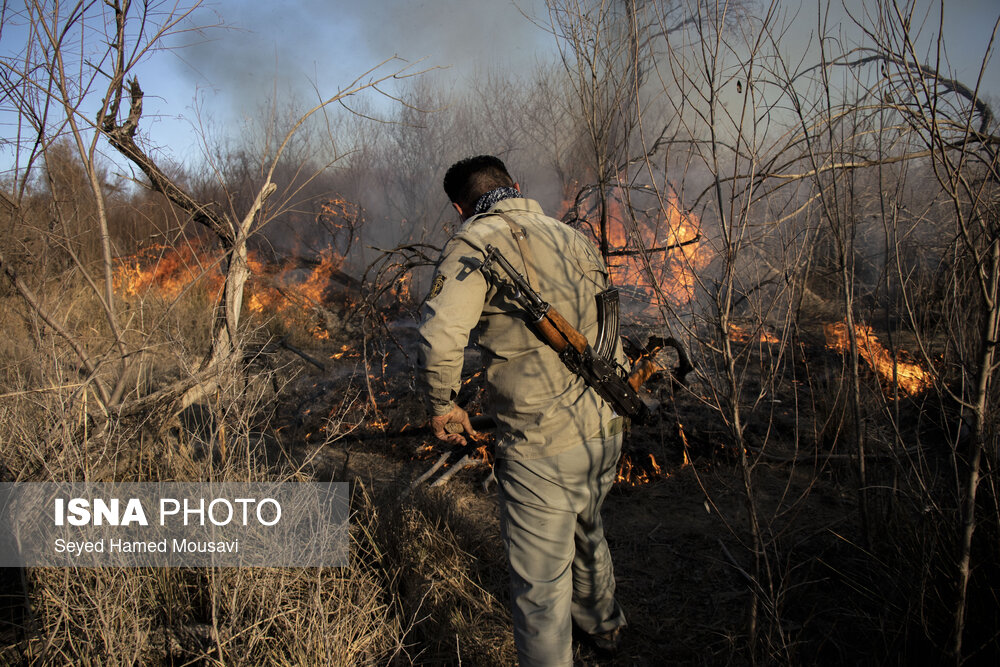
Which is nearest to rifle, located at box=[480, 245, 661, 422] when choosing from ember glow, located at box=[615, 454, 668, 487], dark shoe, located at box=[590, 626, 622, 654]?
dark shoe, located at box=[590, 626, 622, 654]

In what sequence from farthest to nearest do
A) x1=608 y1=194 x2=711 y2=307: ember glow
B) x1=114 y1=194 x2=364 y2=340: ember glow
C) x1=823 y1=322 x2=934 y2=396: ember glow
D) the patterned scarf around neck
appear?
x1=114 y1=194 x2=364 y2=340: ember glow, x1=823 y1=322 x2=934 y2=396: ember glow, the patterned scarf around neck, x1=608 y1=194 x2=711 y2=307: ember glow

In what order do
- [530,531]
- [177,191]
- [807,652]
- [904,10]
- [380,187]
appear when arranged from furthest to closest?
[380,187], [177,191], [807,652], [530,531], [904,10]

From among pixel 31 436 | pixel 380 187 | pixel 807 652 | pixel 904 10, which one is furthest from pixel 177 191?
pixel 380 187

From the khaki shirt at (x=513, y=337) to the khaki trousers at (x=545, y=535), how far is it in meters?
0.07

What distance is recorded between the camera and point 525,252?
6.40 feet

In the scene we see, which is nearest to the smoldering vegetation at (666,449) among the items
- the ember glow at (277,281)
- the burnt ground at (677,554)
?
the burnt ground at (677,554)

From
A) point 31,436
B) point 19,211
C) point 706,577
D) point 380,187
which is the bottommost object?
point 706,577

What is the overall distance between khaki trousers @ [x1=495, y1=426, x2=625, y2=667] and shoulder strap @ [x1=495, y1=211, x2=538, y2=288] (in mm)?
629

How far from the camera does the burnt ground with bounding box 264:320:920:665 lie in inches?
84.9

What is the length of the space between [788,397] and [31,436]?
5440 mm

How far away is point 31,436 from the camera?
2.46 metres

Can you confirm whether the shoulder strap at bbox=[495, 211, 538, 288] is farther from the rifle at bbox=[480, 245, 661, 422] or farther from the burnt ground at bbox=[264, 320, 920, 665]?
the burnt ground at bbox=[264, 320, 920, 665]

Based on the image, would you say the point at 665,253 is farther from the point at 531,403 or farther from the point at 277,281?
the point at 277,281

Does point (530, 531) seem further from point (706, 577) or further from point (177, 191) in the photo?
point (177, 191)
